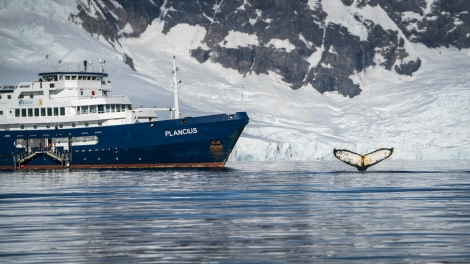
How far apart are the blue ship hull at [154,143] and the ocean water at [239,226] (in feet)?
161

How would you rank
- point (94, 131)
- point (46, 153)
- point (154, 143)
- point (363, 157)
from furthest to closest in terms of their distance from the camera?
point (46, 153) → point (94, 131) → point (154, 143) → point (363, 157)

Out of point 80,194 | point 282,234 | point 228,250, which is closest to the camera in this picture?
point 228,250

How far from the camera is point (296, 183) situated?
7562 centimetres

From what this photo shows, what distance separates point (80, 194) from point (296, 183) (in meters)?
18.1

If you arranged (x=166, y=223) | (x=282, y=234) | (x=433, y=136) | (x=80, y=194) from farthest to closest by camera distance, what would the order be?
(x=433, y=136)
(x=80, y=194)
(x=166, y=223)
(x=282, y=234)

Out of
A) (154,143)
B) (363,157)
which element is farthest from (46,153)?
(363,157)

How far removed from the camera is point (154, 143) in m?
115

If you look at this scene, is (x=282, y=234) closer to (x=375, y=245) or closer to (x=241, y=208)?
(x=375, y=245)

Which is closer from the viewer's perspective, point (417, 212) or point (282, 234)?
point (282, 234)

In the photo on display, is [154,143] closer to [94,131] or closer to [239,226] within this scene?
[94,131]

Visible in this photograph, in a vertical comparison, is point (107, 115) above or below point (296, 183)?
above

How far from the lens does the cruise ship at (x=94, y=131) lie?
379 ft

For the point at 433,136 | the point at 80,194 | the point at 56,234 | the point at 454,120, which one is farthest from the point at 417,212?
the point at 454,120

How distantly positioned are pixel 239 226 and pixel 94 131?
7983cm
